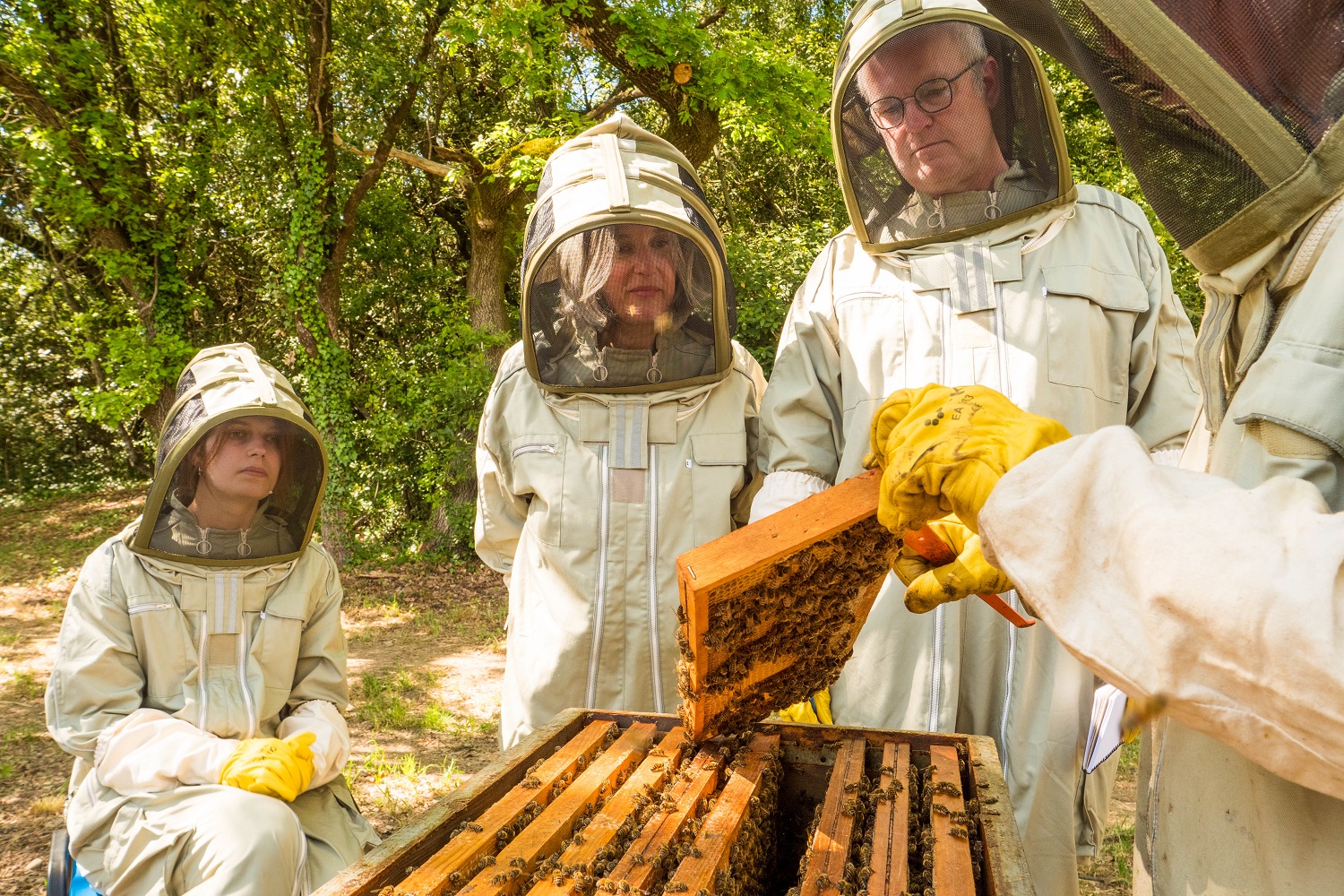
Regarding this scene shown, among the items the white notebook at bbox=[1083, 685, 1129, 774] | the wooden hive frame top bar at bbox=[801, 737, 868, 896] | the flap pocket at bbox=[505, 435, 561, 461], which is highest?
the flap pocket at bbox=[505, 435, 561, 461]

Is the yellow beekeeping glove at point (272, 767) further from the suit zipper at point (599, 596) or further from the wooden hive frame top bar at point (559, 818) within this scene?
the wooden hive frame top bar at point (559, 818)

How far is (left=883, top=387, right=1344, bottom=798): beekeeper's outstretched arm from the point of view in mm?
885

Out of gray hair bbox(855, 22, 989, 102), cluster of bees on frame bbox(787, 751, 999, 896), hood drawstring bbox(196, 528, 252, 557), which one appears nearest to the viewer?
cluster of bees on frame bbox(787, 751, 999, 896)

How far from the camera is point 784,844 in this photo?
6.94 ft

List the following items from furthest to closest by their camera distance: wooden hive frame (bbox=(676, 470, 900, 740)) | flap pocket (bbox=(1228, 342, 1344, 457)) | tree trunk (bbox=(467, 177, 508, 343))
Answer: tree trunk (bbox=(467, 177, 508, 343)) < wooden hive frame (bbox=(676, 470, 900, 740)) < flap pocket (bbox=(1228, 342, 1344, 457))

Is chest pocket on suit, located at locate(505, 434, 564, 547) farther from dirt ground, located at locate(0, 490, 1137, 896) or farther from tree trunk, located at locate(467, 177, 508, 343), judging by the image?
tree trunk, located at locate(467, 177, 508, 343)

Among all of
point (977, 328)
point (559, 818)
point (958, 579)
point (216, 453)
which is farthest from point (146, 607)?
point (977, 328)

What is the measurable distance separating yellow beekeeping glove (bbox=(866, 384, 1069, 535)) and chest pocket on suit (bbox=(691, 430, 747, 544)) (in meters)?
1.35

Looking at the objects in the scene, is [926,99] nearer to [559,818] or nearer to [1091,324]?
[1091,324]

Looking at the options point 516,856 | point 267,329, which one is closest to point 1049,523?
point 516,856

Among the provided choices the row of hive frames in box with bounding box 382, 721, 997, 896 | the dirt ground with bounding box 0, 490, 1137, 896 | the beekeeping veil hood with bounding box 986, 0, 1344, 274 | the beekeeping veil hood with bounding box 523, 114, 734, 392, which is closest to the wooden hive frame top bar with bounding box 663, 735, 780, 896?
the row of hive frames in box with bounding box 382, 721, 997, 896

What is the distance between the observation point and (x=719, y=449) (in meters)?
2.91

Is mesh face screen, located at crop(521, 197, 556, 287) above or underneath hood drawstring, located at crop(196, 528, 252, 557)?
above

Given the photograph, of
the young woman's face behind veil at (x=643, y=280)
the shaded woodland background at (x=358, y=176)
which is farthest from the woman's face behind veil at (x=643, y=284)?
the shaded woodland background at (x=358, y=176)
